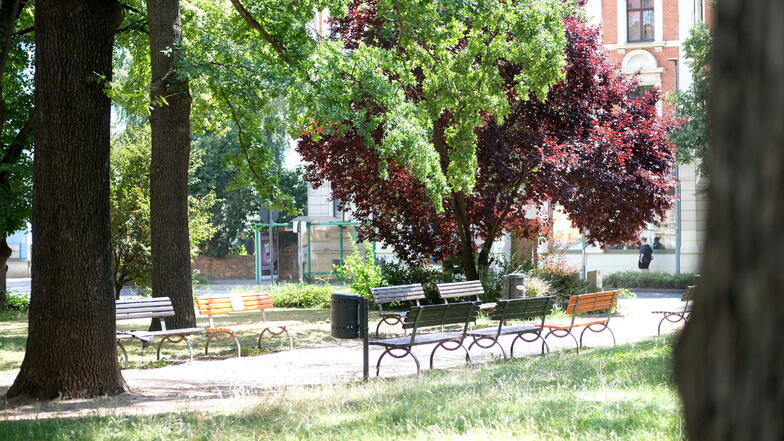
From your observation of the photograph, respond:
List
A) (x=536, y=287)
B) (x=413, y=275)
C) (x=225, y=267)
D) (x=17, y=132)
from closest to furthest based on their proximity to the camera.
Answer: (x=536, y=287) < (x=413, y=275) < (x=17, y=132) < (x=225, y=267)

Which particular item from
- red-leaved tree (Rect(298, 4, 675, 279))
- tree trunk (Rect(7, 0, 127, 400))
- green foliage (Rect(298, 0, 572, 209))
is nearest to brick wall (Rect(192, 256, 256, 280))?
red-leaved tree (Rect(298, 4, 675, 279))

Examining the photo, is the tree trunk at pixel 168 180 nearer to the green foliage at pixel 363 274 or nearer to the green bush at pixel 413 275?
the green foliage at pixel 363 274

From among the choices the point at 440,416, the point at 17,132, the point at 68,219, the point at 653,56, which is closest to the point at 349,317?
the point at 68,219

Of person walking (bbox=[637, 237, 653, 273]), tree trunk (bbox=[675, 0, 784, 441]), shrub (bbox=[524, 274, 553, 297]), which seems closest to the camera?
tree trunk (bbox=[675, 0, 784, 441])

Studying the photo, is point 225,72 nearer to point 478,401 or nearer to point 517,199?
point 478,401

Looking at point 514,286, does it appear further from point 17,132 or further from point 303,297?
point 17,132

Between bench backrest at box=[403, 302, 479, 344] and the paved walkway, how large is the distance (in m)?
0.65

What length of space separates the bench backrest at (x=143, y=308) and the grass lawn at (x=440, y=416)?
5391mm

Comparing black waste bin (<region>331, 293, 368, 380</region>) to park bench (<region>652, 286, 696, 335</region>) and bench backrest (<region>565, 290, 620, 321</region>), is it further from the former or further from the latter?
bench backrest (<region>565, 290, 620, 321</region>)

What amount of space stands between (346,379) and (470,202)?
1241cm

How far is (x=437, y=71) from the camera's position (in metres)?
19.2

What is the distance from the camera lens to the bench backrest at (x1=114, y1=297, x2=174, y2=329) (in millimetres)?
14141

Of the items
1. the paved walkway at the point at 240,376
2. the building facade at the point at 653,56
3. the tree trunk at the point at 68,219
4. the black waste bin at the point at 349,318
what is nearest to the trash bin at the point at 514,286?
the paved walkway at the point at 240,376

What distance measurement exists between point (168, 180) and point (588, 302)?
7961 mm
